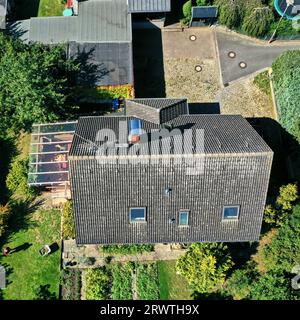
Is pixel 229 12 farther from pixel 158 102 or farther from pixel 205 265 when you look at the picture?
pixel 205 265

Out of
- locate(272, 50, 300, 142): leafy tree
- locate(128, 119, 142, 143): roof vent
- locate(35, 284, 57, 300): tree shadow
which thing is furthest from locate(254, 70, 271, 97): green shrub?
locate(35, 284, 57, 300): tree shadow

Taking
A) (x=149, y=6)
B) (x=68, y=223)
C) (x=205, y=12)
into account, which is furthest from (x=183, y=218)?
(x=205, y=12)

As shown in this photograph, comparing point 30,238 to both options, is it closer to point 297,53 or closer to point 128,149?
point 128,149

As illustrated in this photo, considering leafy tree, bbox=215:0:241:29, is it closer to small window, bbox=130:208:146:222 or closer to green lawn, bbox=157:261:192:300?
small window, bbox=130:208:146:222

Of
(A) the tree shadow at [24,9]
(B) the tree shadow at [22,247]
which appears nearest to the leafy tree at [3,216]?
(B) the tree shadow at [22,247]

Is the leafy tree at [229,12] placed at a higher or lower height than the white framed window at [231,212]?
higher

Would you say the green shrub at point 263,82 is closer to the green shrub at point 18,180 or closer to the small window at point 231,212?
the small window at point 231,212
